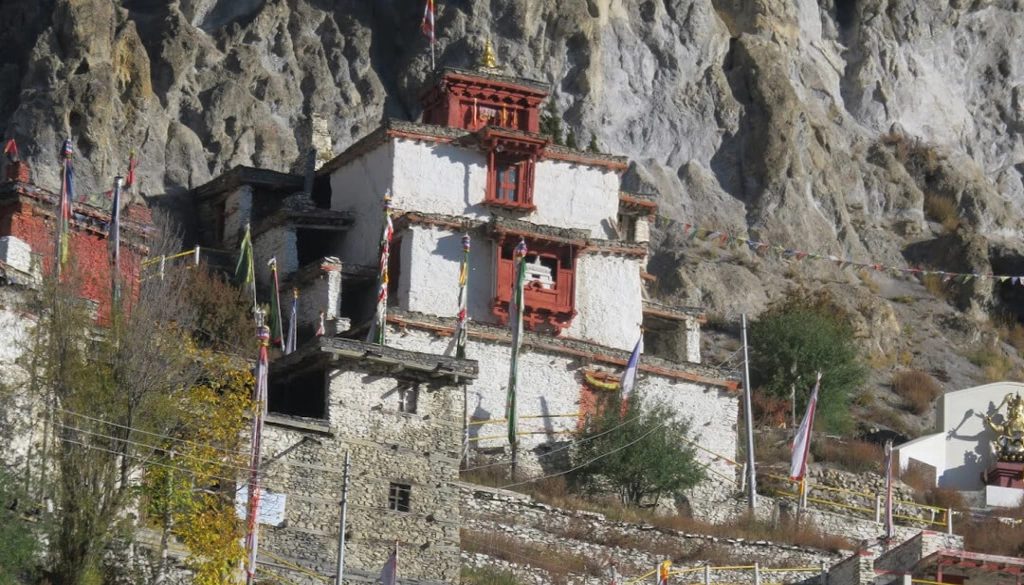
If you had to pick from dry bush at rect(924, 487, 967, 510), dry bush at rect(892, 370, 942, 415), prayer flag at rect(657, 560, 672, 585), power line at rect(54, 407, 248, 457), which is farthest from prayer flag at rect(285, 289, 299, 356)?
dry bush at rect(892, 370, 942, 415)

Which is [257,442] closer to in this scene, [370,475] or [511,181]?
[370,475]

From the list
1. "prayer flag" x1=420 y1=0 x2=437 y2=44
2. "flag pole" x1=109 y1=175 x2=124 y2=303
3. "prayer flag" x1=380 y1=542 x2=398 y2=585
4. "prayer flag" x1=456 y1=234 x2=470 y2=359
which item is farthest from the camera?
"prayer flag" x1=420 y1=0 x2=437 y2=44

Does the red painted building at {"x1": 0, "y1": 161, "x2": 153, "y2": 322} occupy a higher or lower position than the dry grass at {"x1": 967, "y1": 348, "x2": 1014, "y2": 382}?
lower

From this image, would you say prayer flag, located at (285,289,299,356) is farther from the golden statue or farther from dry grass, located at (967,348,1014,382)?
dry grass, located at (967,348,1014,382)

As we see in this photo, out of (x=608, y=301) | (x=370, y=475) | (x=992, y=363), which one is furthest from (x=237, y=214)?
(x=992, y=363)

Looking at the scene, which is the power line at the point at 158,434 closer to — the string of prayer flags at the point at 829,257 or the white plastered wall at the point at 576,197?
the white plastered wall at the point at 576,197

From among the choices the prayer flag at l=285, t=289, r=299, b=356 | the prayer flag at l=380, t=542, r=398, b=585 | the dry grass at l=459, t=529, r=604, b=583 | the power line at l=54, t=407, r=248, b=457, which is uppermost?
the prayer flag at l=285, t=289, r=299, b=356

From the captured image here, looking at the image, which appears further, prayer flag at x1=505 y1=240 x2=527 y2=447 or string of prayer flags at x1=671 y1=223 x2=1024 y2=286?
string of prayer flags at x1=671 y1=223 x2=1024 y2=286

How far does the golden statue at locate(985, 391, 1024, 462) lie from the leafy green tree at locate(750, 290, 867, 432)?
5.02 metres

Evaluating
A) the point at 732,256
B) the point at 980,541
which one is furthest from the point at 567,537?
the point at 732,256

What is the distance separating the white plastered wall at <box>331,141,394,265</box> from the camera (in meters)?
72.9

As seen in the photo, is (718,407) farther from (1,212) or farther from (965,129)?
(965,129)

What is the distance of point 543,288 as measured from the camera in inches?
2800

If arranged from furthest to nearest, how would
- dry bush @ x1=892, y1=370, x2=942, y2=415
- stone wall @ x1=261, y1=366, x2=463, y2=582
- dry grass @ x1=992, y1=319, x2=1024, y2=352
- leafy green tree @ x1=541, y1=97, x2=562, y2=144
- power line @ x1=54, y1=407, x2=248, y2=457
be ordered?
dry grass @ x1=992, y1=319, x2=1024, y2=352 < leafy green tree @ x1=541, y1=97, x2=562, y2=144 < dry bush @ x1=892, y1=370, x2=942, y2=415 < stone wall @ x1=261, y1=366, x2=463, y2=582 < power line @ x1=54, y1=407, x2=248, y2=457
